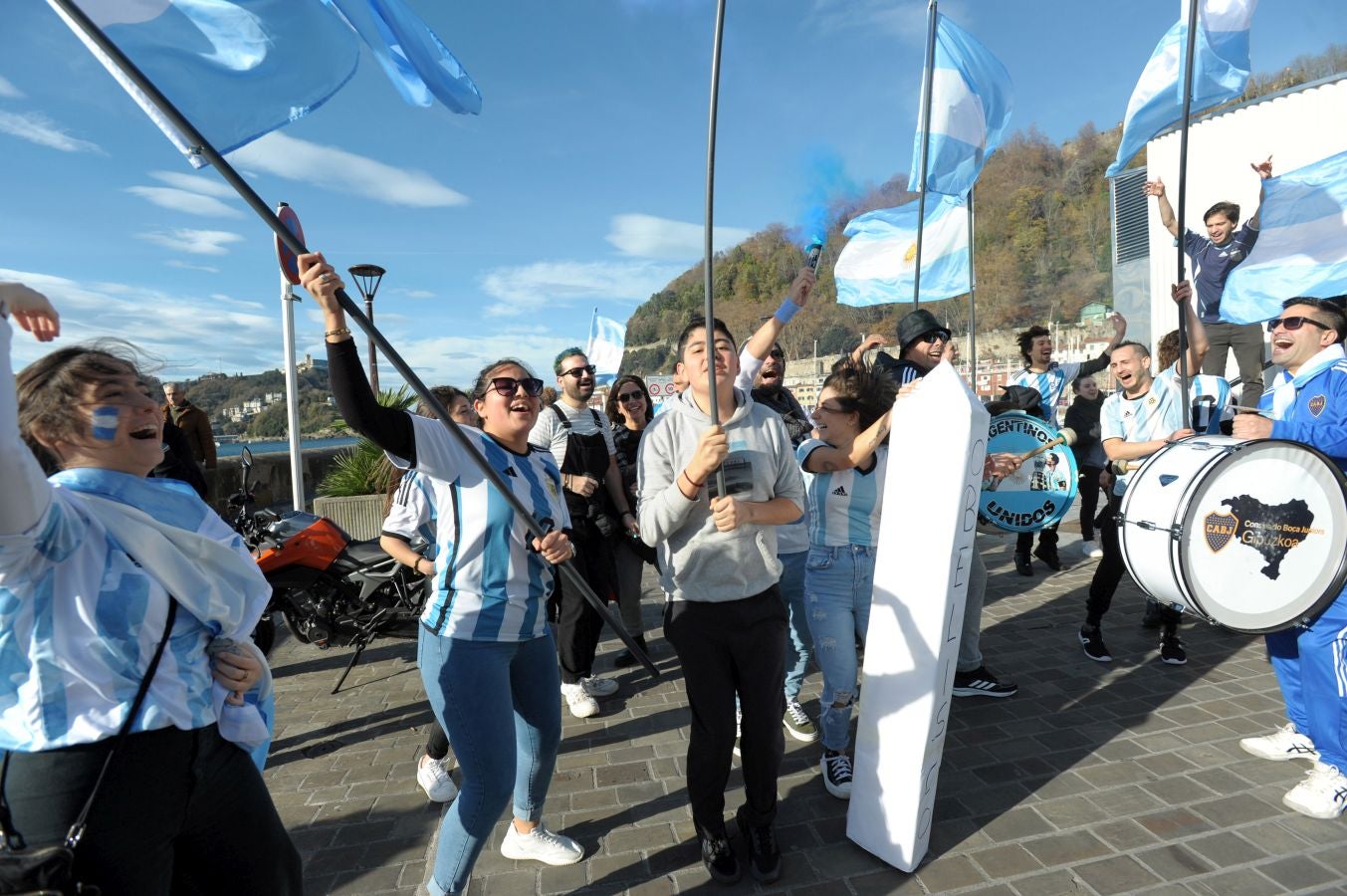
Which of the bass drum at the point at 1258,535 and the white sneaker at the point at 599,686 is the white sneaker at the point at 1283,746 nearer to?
the bass drum at the point at 1258,535

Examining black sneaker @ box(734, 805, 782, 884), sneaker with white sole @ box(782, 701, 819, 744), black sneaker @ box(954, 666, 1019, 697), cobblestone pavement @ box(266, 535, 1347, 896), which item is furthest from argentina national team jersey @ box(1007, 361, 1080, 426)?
black sneaker @ box(734, 805, 782, 884)

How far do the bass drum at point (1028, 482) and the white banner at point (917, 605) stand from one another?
2902 mm

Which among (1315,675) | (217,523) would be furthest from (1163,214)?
(217,523)

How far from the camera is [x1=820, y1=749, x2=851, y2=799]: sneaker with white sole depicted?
3139mm

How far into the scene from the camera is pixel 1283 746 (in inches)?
129

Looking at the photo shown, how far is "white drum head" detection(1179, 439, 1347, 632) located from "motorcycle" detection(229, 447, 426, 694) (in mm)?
4429

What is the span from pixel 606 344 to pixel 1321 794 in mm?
11892

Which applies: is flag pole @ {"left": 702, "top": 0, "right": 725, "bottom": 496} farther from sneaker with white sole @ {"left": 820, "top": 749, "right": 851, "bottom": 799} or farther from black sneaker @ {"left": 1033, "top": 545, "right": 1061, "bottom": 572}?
black sneaker @ {"left": 1033, "top": 545, "right": 1061, "bottom": 572}

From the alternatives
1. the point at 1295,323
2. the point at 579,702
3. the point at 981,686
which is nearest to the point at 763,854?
the point at 579,702

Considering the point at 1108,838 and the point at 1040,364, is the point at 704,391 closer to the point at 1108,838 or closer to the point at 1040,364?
the point at 1108,838

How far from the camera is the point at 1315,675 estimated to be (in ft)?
9.62

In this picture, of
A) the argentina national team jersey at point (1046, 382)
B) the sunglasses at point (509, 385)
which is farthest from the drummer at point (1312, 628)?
the sunglasses at point (509, 385)

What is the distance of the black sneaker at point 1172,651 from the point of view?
4500 millimetres

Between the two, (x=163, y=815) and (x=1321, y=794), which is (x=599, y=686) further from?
(x=1321, y=794)
